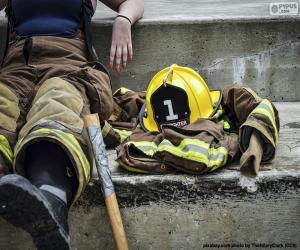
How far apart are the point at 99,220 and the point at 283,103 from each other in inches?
58.3

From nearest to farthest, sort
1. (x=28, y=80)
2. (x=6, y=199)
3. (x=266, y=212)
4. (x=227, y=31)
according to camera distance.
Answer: (x=6, y=199)
(x=266, y=212)
(x=28, y=80)
(x=227, y=31)

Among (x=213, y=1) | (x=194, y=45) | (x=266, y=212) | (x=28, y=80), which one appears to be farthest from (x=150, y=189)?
(x=213, y=1)

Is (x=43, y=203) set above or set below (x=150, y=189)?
above

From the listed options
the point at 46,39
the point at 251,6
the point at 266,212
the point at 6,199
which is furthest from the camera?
the point at 251,6

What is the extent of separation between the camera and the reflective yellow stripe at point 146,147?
6.29ft

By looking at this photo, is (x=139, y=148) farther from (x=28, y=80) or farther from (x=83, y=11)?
(x=83, y=11)

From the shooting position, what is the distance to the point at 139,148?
6.33 ft

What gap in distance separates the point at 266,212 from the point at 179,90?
Answer: 62 cm

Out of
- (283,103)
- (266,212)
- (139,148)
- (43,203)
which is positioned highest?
(43,203)

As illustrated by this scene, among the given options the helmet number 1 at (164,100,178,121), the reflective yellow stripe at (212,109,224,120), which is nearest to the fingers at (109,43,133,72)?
the helmet number 1 at (164,100,178,121)

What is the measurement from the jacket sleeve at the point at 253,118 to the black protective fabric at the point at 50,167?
628 millimetres

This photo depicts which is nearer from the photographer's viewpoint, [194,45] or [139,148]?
[139,148]

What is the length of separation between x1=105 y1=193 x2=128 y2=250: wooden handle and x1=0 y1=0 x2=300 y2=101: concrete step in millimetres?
1300

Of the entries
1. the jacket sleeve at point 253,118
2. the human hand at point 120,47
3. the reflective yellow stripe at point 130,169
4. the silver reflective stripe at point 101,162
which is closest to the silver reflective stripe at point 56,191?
the silver reflective stripe at point 101,162
